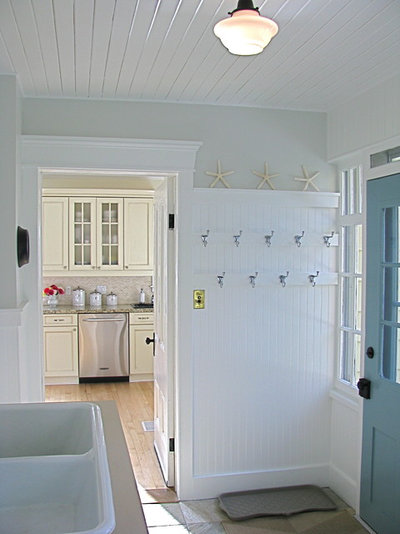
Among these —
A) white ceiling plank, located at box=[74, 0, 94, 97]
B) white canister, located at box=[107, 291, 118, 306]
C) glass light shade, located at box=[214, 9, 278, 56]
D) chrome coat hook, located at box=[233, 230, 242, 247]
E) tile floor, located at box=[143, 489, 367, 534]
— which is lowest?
tile floor, located at box=[143, 489, 367, 534]

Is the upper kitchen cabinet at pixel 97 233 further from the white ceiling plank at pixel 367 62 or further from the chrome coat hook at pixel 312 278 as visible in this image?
the white ceiling plank at pixel 367 62

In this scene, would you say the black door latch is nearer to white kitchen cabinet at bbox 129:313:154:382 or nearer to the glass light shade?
the glass light shade

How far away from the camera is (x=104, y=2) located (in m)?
2.07

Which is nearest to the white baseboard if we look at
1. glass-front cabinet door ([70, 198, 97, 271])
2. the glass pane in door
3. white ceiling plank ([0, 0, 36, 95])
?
the glass pane in door

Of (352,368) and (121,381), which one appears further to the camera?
(121,381)

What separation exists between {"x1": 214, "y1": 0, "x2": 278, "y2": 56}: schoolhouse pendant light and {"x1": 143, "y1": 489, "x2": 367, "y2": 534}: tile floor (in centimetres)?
267

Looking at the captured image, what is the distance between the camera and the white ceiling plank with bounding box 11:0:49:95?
84.1 inches

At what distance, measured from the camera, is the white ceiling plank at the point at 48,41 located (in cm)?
213

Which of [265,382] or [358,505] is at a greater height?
[265,382]

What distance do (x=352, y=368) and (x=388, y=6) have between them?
2345 millimetres

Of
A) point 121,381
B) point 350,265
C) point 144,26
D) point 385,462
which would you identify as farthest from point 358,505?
point 121,381

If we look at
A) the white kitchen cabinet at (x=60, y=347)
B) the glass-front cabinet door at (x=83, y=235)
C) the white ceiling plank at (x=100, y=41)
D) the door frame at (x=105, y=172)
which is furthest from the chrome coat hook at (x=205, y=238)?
the glass-front cabinet door at (x=83, y=235)

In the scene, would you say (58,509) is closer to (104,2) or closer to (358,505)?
(104,2)

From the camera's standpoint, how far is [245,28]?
181 centimetres
